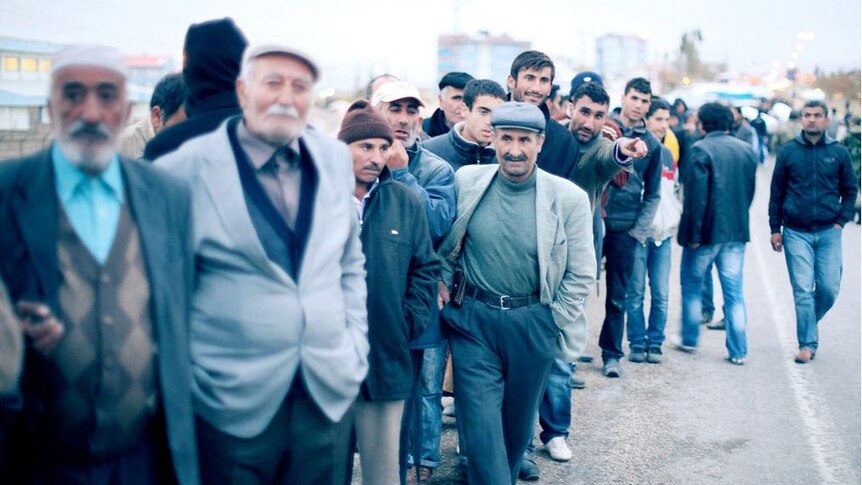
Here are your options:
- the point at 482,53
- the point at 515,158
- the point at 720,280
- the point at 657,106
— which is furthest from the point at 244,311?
the point at 482,53

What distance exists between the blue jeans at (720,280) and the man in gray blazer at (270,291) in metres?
6.08

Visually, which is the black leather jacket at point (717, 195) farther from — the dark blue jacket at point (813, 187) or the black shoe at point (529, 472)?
the black shoe at point (529, 472)

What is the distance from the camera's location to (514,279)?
16.5 ft

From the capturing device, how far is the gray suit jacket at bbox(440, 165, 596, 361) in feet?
16.5

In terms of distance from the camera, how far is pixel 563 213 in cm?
510

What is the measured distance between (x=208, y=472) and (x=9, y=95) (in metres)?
8.92

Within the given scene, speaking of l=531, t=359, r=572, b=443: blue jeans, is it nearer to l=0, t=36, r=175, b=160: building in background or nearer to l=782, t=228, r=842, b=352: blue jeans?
l=782, t=228, r=842, b=352: blue jeans

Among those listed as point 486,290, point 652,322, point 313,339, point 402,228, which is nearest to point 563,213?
point 486,290

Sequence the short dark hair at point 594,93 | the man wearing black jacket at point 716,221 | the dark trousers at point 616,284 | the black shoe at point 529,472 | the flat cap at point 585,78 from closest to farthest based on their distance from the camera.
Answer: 1. the black shoe at point 529,472
2. the short dark hair at point 594,93
3. the dark trousers at point 616,284
4. the flat cap at point 585,78
5. the man wearing black jacket at point 716,221

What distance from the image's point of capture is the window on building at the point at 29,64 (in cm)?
1122

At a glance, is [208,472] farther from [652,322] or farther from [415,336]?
[652,322]

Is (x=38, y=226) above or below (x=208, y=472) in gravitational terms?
above

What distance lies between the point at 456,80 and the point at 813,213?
3506 mm

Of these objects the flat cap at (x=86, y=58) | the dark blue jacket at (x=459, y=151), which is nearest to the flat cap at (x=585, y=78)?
the dark blue jacket at (x=459, y=151)
